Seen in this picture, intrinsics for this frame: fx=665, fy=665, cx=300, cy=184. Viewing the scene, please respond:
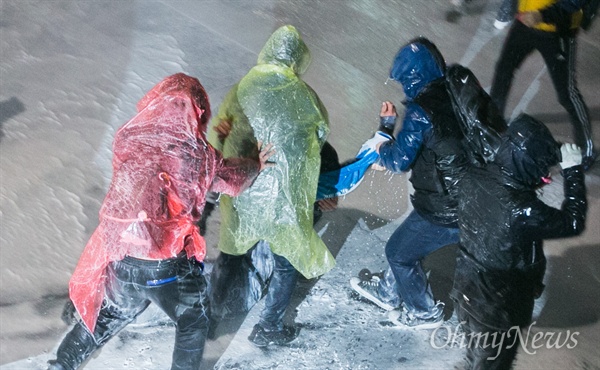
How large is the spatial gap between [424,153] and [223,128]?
0.91 metres

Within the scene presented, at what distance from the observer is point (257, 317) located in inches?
135

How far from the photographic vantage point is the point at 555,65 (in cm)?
407

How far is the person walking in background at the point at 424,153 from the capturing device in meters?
2.83

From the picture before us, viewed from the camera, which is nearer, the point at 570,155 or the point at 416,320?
the point at 570,155

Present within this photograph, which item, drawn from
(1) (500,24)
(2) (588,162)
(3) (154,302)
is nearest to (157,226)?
(3) (154,302)

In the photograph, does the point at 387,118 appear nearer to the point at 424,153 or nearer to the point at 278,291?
the point at 424,153

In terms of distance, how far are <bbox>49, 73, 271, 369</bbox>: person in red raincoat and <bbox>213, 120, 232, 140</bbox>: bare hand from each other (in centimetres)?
28

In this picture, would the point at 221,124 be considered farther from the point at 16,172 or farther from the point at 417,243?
the point at 16,172

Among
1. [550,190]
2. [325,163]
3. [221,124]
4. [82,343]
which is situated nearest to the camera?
[82,343]

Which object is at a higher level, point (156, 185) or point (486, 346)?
point (156, 185)

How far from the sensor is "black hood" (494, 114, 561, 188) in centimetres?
250

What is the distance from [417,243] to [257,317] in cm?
93

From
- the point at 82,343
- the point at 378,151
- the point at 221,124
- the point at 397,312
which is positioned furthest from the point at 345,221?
the point at 82,343

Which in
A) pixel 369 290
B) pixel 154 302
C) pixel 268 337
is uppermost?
pixel 154 302
